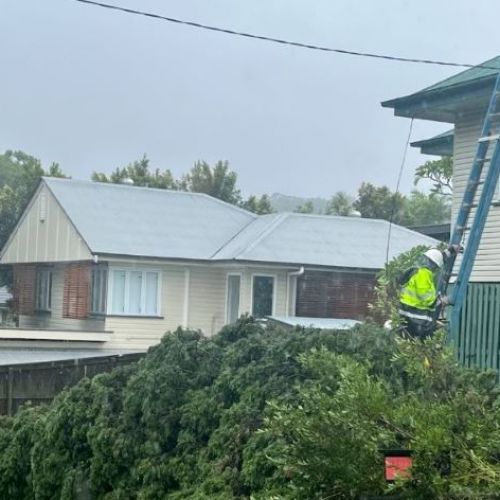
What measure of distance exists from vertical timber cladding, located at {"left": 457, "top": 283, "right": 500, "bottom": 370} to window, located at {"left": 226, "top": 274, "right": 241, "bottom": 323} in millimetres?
16968

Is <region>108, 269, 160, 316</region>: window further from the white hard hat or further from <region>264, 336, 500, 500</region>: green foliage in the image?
<region>264, 336, 500, 500</region>: green foliage

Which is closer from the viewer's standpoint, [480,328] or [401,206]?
[480,328]

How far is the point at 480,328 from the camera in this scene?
41.7 ft

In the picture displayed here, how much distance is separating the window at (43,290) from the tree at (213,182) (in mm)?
17555

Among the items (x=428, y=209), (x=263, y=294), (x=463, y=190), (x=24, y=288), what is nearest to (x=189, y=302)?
(x=263, y=294)

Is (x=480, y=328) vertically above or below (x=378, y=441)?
above

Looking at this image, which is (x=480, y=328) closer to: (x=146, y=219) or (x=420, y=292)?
(x=420, y=292)

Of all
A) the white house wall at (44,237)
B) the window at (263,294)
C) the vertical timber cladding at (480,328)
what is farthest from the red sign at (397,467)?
the white house wall at (44,237)

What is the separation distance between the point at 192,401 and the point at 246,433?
3.55ft

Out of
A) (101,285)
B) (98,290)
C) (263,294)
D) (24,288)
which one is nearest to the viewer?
(263,294)

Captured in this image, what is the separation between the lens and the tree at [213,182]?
166 feet

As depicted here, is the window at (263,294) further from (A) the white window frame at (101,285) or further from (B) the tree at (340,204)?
(B) the tree at (340,204)

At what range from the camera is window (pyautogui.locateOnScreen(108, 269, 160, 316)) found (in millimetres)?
28797

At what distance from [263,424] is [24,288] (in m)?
27.5
